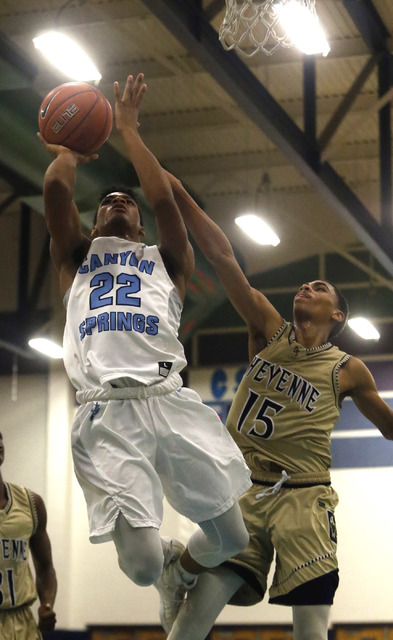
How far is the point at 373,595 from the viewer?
14.4 m

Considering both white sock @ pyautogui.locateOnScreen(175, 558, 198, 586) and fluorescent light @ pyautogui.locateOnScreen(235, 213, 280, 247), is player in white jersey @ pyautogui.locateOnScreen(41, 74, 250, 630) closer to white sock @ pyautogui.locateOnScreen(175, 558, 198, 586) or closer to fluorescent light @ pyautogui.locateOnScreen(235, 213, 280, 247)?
white sock @ pyautogui.locateOnScreen(175, 558, 198, 586)

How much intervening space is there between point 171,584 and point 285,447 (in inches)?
40.5

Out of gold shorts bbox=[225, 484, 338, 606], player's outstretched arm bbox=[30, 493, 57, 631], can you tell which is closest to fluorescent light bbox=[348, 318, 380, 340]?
player's outstretched arm bbox=[30, 493, 57, 631]

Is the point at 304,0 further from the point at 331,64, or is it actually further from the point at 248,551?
the point at 331,64

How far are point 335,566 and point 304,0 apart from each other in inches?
163

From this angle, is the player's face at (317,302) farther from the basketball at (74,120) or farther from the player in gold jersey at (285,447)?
the basketball at (74,120)

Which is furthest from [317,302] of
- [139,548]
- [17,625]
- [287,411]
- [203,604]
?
[17,625]

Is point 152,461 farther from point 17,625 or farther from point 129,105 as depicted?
point 17,625

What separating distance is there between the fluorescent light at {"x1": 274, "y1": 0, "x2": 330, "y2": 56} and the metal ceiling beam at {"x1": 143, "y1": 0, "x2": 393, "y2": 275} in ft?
2.66

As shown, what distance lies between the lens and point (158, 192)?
17.0ft

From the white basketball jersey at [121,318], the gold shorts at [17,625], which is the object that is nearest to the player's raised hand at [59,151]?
the white basketball jersey at [121,318]

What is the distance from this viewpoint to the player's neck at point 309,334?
6.55m

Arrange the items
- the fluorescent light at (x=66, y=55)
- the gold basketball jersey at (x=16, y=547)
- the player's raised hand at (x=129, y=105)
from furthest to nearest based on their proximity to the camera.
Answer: the fluorescent light at (x=66, y=55)
the gold basketball jersey at (x=16, y=547)
the player's raised hand at (x=129, y=105)

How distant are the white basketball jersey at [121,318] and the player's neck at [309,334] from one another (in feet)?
4.92
